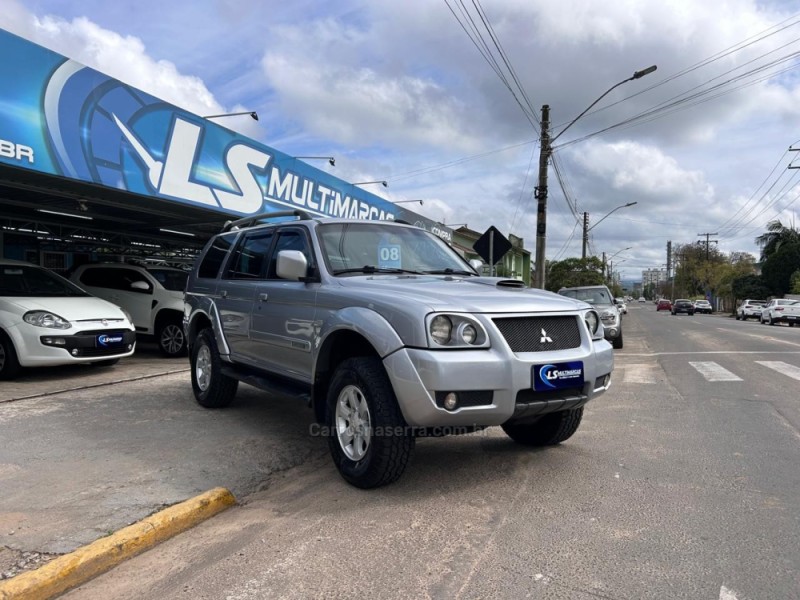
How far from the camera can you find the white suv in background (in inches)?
438

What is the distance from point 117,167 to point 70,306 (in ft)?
7.60

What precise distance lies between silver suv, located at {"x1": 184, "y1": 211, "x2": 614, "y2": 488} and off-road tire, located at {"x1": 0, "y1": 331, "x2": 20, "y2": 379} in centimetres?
396

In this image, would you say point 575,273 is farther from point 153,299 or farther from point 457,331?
point 457,331

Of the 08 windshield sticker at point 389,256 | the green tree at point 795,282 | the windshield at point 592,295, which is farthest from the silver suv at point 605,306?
the green tree at point 795,282

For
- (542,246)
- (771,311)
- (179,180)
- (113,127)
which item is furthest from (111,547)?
(771,311)

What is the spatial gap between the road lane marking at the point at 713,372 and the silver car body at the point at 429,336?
20.4 ft

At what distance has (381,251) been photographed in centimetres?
516

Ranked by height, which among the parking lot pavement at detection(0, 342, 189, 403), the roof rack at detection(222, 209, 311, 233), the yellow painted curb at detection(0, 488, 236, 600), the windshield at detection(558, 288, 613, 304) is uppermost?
the roof rack at detection(222, 209, 311, 233)

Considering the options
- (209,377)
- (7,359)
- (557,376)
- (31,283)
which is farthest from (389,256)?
(31,283)

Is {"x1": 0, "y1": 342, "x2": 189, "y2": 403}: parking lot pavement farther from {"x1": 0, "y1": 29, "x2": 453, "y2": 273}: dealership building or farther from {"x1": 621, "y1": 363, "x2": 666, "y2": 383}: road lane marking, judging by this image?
{"x1": 621, "y1": 363, "x2": 666, "y2": 383}: road lane marking

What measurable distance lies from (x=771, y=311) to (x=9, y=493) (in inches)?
1507

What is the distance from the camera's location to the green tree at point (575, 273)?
38281 millimetres

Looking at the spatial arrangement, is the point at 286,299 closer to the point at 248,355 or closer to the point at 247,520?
the point at 248,355

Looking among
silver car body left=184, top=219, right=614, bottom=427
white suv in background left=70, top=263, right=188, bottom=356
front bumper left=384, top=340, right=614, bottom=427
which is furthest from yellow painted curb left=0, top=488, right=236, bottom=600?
white suv in background left=70, top=263, right=188, bottom=356
